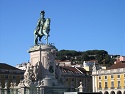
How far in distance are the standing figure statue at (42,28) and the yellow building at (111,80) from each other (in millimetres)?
43769

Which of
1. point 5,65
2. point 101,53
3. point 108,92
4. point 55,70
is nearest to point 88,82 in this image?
point 108,92

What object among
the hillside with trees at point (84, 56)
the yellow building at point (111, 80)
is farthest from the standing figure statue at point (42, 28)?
the hillside with trees at point (84, 56)

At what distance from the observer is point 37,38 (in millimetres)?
40844

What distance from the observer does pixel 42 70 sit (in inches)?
1526

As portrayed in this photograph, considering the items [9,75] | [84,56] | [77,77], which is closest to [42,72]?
[9,75]

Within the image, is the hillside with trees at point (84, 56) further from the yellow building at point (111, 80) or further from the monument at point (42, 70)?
the monument at point (42, 70)

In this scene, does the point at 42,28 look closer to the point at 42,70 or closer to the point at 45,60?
the point at 45,60

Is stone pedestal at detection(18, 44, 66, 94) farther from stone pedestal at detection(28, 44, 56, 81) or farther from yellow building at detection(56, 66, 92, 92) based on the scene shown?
yellow building at detection(56, 66, 92, 92)

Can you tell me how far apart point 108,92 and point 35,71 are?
4985 centimetres

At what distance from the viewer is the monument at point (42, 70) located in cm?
3738

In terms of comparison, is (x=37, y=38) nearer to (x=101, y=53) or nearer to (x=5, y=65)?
(x=5, y=65)

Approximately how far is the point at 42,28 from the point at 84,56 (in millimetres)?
112875

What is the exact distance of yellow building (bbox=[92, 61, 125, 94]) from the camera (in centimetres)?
8222

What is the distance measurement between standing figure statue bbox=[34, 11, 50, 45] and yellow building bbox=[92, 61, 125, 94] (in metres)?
43.8
